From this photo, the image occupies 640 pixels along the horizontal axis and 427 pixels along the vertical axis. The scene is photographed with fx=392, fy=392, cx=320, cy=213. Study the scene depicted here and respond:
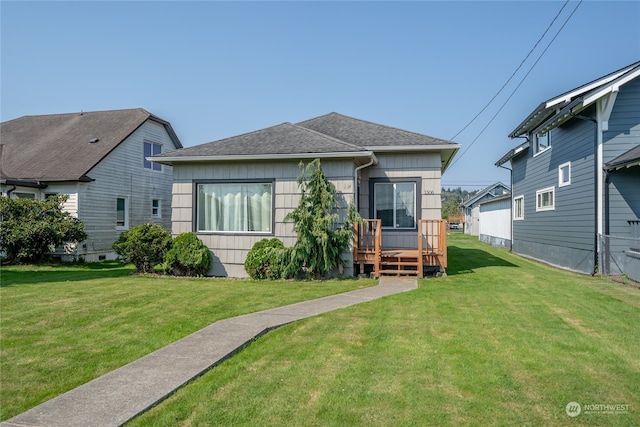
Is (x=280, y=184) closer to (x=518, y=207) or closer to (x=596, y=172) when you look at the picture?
(x=596, y=172)

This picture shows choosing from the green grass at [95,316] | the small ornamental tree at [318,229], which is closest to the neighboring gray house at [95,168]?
the green grass at [95,316]

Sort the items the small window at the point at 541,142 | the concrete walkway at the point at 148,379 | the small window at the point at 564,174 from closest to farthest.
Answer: the concrete walkway at the point at 148,379 → the small window at the point at 564,174 → the small window at the point at 541,142

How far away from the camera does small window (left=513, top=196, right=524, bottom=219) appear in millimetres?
17516

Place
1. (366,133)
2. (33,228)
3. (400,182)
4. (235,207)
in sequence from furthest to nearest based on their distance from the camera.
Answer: (33,228) → (366,133) → (400,182) → (235,207)

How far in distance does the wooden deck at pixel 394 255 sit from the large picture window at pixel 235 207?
8.20 ft

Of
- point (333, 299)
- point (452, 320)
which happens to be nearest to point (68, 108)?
point (333, 299)

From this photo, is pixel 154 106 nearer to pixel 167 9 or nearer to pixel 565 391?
pixel 167 9

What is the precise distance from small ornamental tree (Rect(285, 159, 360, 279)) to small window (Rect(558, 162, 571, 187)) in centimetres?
732

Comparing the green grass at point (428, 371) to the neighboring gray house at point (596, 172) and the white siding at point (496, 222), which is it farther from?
the white siding at point (496, 222)

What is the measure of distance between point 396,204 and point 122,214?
41.4 ft

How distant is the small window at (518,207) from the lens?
690 inches

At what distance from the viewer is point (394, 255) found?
10.0m

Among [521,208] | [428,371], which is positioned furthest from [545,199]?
[428,371]

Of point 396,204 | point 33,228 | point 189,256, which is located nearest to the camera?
point 189,256
